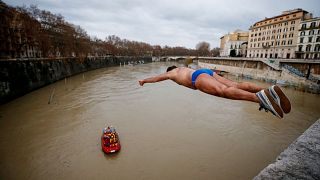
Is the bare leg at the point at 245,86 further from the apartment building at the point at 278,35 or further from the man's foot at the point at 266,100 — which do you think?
the apartment building at the point at 278,35

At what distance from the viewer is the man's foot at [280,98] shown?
6.05ft

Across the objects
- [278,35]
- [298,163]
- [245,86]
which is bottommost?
[298,163]

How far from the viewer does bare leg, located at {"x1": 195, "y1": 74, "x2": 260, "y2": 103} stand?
1858 mm

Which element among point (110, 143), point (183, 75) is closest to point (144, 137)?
point (110, 143)

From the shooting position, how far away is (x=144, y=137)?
1158 cm

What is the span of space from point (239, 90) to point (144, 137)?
10332 millimetres

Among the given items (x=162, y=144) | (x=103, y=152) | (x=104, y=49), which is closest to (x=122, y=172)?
(x=103, y=152)

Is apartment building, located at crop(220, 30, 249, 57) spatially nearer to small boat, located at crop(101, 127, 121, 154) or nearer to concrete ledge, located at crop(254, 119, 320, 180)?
small boat, located at crop(101, 127, 121, 154)

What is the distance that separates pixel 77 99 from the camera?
68.1 feet

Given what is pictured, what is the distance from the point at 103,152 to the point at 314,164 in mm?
9401

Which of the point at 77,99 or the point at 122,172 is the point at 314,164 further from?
the point at 77,99

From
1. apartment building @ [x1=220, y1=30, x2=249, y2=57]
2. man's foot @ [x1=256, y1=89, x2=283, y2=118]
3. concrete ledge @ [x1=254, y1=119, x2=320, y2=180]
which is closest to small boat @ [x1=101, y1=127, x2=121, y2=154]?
concrete ledge @ [x1=254, y1=119, x2=320, y2=180]

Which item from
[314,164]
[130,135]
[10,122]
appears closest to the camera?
[314,164]

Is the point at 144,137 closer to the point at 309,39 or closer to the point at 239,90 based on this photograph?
the point at 239,90
